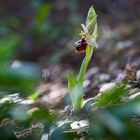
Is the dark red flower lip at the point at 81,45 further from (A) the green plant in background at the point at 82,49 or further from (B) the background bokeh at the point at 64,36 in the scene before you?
(B) the background bokeh at the point at 64,36

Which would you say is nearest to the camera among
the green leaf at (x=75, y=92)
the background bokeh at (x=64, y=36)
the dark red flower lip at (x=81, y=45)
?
the green leaf at (x=75, y=92)

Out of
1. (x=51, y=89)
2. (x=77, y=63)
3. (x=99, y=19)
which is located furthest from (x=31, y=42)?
(x=51, y=89)

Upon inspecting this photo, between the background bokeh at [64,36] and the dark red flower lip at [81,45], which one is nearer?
the dark red flower lip at [81,45]

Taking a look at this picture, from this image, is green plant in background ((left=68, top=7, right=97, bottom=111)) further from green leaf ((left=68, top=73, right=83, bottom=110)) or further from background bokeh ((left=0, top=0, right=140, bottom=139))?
background bokeh ((left=0, top=0, right=140, bottom=139))

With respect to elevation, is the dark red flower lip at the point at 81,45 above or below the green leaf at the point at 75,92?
above

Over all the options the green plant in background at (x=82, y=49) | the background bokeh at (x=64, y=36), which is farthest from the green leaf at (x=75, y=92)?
the background bokeh at (x=64, y=36)

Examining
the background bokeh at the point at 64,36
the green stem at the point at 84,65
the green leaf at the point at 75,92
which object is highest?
the background bokeh at the point at 64,36

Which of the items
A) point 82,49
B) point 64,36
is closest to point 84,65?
point 82,49

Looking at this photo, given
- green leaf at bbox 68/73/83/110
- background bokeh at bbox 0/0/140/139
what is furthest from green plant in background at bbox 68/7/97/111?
background bokeh at bbox 0/0/140/139

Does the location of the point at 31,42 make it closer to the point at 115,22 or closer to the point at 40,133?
the point at 115,22

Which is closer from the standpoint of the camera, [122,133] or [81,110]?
[122,133]
